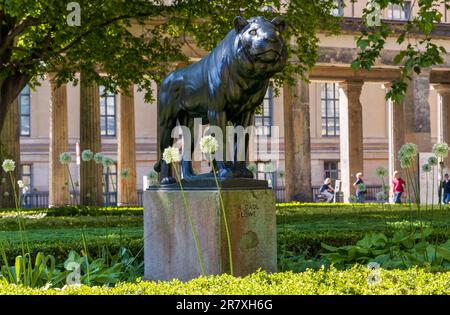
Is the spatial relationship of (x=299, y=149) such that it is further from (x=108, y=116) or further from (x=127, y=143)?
(x=108, y=116)

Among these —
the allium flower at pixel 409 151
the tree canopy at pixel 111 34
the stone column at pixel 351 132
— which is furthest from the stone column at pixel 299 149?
the allium flower at pixel 409 151

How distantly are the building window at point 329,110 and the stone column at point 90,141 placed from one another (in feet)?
95.7

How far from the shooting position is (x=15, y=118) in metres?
29.3

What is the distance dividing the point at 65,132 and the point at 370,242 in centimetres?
2542

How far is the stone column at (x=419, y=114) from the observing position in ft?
116

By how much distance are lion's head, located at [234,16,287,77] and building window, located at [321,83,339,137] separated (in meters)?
50.1

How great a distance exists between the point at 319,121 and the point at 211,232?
166ft

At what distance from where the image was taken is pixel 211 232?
732cm

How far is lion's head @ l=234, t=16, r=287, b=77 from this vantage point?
287 inches

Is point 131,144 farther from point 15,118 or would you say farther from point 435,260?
point 435,260

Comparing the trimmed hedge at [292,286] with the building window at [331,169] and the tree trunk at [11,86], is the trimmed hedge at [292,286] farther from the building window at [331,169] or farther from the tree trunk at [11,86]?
the building window at [331,169]

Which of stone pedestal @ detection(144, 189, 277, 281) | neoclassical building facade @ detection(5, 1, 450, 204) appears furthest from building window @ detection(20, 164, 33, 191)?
stone pedestal @ detection(144, 189, 277, 281)

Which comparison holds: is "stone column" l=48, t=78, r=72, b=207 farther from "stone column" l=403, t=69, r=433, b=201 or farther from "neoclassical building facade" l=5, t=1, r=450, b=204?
"stone column" l=403, t=69, r=433, b=201
